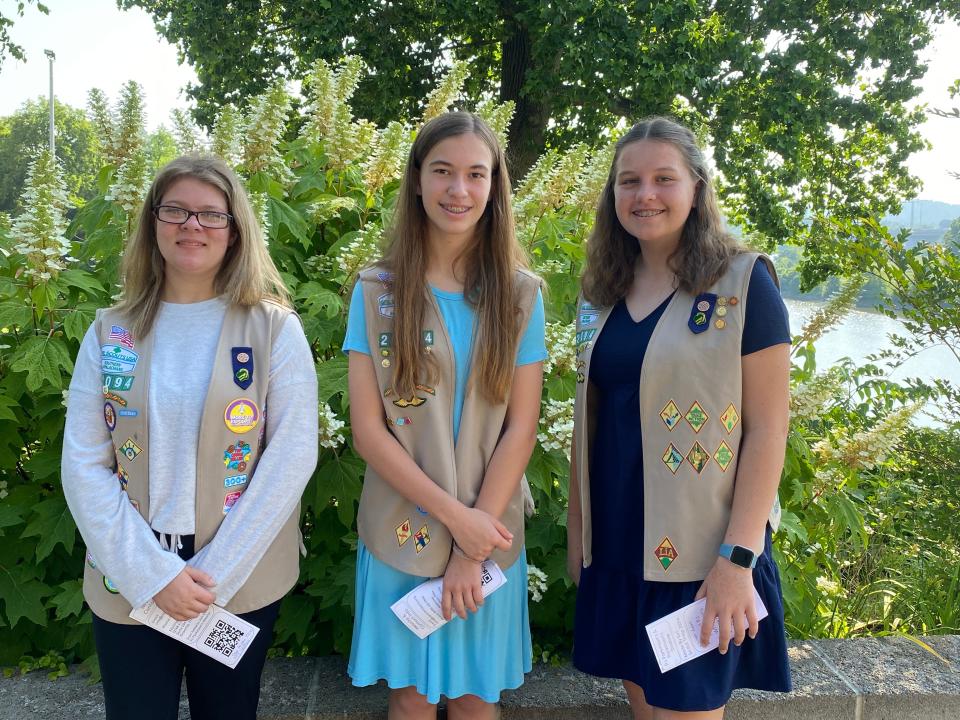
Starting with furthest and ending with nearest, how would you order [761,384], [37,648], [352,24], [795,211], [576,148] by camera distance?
[795,211]
[352,24]
[576,148]
[37,648]
[761,384]

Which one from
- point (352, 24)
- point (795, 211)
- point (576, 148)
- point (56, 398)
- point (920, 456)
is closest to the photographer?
point (56, 398)

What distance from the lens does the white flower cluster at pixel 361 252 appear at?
3.17 m

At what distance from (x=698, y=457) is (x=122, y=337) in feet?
5.63

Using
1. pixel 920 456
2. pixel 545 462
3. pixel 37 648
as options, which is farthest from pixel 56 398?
pixel 920 456

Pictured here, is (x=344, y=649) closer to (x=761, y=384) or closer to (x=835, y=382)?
(x=761, y=384)

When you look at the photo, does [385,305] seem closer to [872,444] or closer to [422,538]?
[422,538]

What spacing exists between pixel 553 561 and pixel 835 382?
59.4 inches

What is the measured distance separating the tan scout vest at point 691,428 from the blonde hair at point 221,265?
1217 mm

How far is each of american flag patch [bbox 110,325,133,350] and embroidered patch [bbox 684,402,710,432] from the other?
163cm

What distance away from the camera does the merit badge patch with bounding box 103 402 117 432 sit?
2240 mm

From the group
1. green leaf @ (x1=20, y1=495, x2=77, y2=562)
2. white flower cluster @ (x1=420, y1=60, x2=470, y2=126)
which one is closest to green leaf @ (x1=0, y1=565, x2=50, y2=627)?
green leaf @ (x1=20, y1=495, x2=77, y2=562)

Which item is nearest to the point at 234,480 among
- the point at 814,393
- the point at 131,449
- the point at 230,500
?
the point at 230,500

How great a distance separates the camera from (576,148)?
165 inches

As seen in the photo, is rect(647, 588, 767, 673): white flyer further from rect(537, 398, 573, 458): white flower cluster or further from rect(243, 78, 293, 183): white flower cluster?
rect(243, 78, 293, 183): white flower cluster
